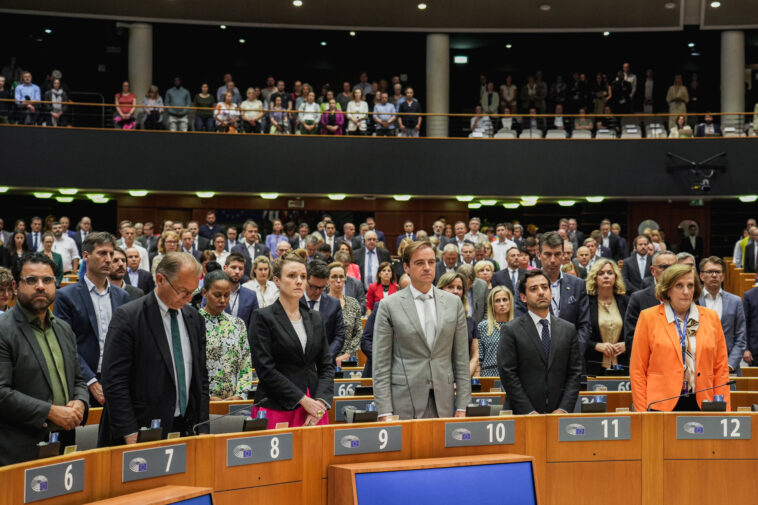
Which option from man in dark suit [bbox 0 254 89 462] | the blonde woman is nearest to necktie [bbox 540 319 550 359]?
the blonde woman

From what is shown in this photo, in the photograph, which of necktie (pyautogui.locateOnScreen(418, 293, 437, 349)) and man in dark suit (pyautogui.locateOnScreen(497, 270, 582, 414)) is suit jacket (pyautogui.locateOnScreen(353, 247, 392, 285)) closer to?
man in dark suit (pyautogui.locateOnScreen(497, 270, 582, 414))

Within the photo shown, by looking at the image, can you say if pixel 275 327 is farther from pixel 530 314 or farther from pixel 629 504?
pixel 629 504

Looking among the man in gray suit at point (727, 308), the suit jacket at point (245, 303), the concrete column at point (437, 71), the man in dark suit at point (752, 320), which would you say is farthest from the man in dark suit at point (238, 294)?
the concrete column at point (437, 71)

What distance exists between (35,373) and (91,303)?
124 centimetres

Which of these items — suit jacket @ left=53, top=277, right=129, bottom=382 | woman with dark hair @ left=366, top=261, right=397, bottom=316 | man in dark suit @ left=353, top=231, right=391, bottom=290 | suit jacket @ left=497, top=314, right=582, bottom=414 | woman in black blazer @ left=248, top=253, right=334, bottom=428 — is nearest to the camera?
woman in black blazer @ left=248, top=253, right=334, bottom=428

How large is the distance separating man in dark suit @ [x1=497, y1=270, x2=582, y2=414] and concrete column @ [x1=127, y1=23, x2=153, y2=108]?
14.0 m

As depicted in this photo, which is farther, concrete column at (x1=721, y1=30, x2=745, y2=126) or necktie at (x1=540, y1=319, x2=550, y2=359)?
concrete column at (x1=721, y1=30, x2=745, y2=126)

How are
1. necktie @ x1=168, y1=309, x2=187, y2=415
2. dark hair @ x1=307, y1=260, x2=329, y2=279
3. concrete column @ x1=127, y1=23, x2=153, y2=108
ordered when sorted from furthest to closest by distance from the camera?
concrete column @ x1=127, y1=23, x2=153, y2=108
dark hair @ x1=307, y1=260, x2=329, y2=279
necktie @ x1=168, y1=309, x2=187, y2=415

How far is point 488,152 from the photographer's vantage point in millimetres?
15719

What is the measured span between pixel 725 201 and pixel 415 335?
1532 centimetres

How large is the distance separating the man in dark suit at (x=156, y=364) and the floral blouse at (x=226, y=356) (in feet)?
3.33

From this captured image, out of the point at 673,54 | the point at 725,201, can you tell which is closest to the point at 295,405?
the point at 725,201

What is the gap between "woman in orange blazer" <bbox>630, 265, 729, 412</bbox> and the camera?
426 centimetres

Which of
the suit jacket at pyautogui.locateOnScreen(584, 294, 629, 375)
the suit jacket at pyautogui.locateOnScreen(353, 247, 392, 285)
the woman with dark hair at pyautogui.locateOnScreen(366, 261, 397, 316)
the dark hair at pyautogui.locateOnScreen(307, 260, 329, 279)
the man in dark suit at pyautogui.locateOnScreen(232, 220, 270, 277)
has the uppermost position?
the man in dark suit at pyautogui.locateOnScreen(232, 220, 270, 277)
